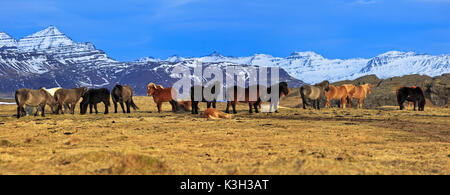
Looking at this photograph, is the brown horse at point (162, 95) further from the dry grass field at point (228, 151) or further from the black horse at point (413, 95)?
the black horse at point (413, 95)

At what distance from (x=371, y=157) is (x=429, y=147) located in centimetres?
316

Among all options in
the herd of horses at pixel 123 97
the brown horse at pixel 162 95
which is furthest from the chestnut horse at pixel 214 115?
the brown horse at pixel 162 95

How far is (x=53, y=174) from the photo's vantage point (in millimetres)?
7762

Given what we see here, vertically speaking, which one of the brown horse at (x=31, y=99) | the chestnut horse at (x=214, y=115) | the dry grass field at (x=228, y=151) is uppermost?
the brown horse at (x=31, y=99)

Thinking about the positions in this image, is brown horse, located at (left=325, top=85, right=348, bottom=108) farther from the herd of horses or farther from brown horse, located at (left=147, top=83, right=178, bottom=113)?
brown horse, located at (left=147, top=83, right=178, bottom=113)

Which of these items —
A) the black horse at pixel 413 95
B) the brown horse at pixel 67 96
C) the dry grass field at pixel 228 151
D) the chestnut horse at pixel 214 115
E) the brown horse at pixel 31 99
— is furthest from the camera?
the black horse at pixel 413 95

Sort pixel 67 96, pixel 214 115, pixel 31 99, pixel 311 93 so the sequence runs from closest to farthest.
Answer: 1. pixel 214 115
2. pixel 31 99
3. pixel 67 96
4. pixel 311 93

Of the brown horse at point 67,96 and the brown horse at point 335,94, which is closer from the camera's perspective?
the brown horse at point 67,96

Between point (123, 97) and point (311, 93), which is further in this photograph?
point (311, 93)

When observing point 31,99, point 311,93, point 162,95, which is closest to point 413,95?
point 311,93

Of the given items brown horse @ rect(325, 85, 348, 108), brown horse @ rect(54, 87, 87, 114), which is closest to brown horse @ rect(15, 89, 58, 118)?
brown horse @ rect(54, 87, 87, 114)

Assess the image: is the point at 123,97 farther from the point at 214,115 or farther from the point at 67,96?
the point at 214,115
